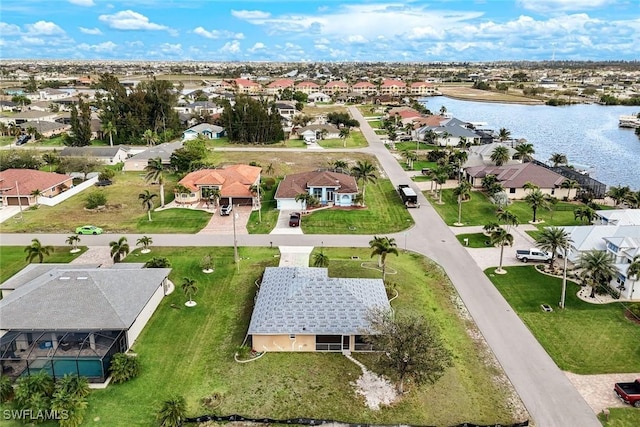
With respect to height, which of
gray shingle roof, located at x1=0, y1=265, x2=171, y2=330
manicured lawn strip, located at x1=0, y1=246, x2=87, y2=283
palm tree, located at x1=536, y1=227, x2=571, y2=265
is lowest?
manicured lawn strip, located at x1=0, y1=246, x2=87, y2=283

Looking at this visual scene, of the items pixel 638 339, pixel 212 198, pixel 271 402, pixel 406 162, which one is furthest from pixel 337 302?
pixel 406 162

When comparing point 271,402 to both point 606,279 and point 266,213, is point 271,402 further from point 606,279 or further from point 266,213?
point 266,213

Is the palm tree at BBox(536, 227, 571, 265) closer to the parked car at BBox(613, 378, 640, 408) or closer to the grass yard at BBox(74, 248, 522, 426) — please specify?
the grass yard at BBox(74, 248, 522, 426)

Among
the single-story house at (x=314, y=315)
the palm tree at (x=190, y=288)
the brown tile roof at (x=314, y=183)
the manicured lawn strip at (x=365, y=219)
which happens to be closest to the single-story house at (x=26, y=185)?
the brown tile roof at (x=314, y=183)

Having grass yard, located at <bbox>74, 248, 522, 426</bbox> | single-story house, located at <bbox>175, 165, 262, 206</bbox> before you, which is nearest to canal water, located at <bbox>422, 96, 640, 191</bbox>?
single-story house, located at <bbox>175, 165, 262, 206</bbox>

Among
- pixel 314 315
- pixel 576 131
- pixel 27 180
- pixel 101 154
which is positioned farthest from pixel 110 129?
pixel 576 131

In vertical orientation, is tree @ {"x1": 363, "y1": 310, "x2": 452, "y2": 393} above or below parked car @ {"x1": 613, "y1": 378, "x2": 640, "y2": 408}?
above

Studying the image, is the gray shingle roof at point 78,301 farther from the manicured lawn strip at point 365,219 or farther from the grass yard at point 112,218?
the manicured lawn strip at point 365,219
